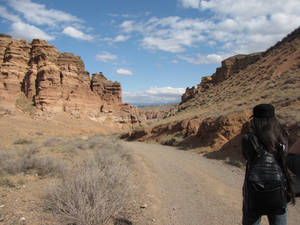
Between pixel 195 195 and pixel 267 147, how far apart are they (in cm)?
373

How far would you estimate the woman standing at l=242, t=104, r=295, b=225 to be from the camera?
85.6 inches

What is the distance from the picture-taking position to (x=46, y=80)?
44156 millimetres

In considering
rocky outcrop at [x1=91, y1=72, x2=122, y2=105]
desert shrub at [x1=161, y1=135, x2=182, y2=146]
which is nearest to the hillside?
desert shrub at [x1=161, y1=135, x2=182, y2=146]

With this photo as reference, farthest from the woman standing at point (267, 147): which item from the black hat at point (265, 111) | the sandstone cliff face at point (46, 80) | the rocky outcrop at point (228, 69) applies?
the rocky outcrop at point (228, 69)

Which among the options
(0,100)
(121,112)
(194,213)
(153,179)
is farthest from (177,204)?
(121,112)

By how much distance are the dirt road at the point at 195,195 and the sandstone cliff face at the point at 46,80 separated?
41.4m

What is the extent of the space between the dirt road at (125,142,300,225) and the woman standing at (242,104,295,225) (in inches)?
77.8

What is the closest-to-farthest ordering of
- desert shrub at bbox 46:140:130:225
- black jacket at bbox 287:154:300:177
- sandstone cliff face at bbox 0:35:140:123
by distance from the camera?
1. black jacket at bbox 287:154:300:177
2. desert shrub at bbox 46:140:130:225
3. sandstone cliff face at bbox 0:35:140:123

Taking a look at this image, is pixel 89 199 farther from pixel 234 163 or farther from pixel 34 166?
pixel 234 163

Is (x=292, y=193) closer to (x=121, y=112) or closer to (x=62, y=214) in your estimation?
(x=62, y=214)

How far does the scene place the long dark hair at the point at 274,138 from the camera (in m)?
2.17

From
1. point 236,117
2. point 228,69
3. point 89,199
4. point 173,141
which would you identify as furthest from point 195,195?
point 228,69

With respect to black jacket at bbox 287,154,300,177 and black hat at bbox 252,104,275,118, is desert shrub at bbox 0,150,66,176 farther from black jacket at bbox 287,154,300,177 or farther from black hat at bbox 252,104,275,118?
black jacket at bbox 287,154,300,177

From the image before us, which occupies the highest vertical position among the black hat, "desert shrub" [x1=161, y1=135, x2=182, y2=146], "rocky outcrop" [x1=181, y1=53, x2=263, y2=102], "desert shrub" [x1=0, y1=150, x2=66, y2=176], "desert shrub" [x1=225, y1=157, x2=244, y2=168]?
"rocky outcrop" [x1=181, y1=53, x2=263, y2=102]
